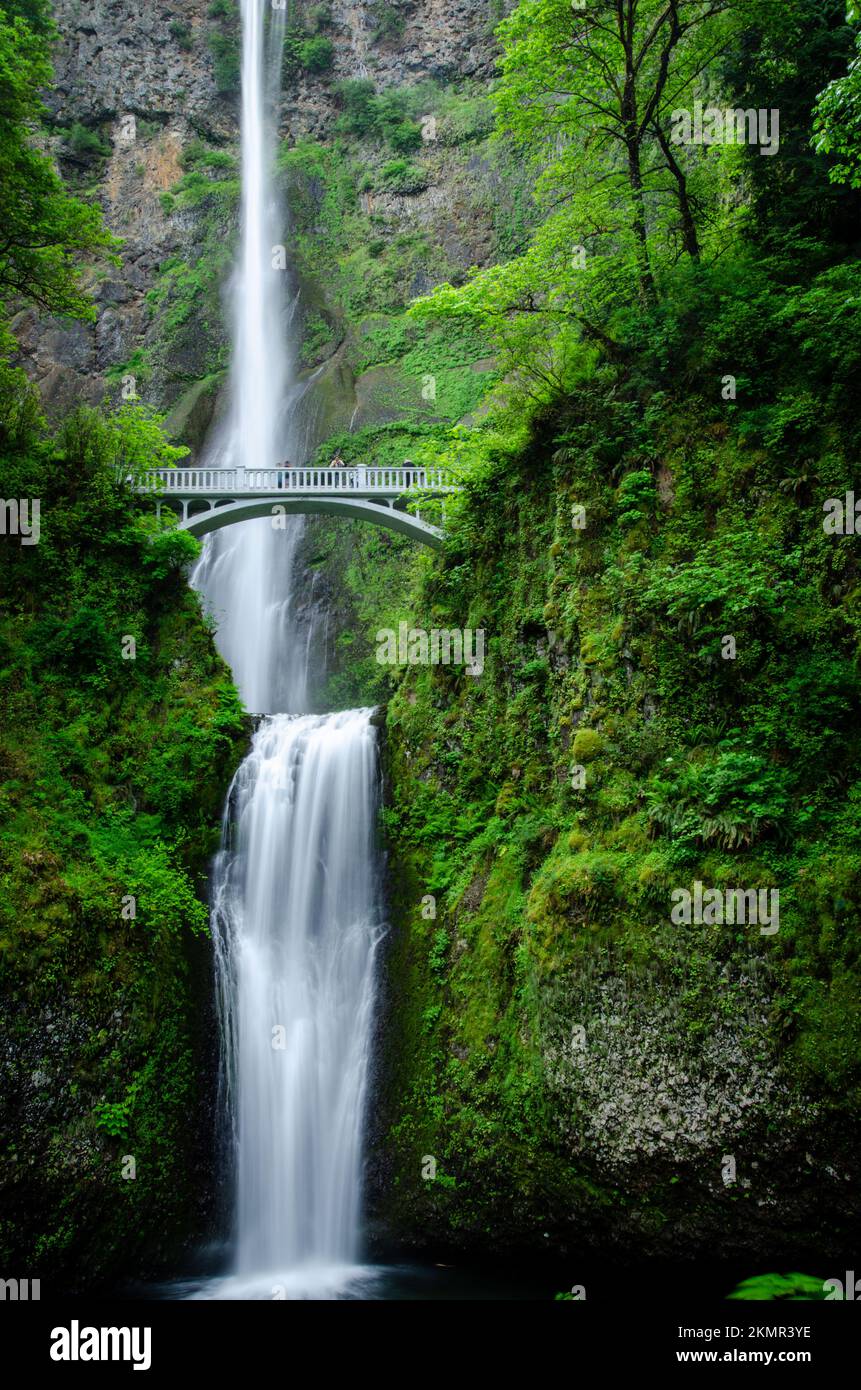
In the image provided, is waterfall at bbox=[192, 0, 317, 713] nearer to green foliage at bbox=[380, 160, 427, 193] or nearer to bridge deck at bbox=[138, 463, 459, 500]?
bridge deck at bbox=[138, 463, 459, 500]

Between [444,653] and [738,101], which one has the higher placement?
[738,101]

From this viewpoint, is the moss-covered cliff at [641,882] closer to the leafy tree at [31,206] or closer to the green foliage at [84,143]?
the leafy tree at [31,206]

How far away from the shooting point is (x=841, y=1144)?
8.70 metres

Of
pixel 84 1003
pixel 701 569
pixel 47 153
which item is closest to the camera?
pixel 701 569

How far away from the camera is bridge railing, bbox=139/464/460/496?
2122 centimetres

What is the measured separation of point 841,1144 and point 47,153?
43.4 metres

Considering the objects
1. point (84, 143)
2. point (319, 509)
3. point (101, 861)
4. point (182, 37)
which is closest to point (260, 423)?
point (319, 509)

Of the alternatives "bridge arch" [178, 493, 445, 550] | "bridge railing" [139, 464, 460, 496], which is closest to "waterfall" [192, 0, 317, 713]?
"bridge railing" [139, 464, 460, 496]

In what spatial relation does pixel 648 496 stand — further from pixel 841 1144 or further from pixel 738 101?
pixel 841 1144

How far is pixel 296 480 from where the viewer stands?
2275 centimetres

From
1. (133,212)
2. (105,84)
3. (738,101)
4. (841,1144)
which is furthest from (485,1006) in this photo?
(105,84)

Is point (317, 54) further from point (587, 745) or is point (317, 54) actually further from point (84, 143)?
point (587, 745)

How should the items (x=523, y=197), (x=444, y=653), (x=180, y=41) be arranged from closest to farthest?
(x=444, y=653)
(x=523, y=197)
(x=180, y=41)

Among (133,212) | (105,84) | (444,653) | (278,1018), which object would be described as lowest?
(278,1018)
